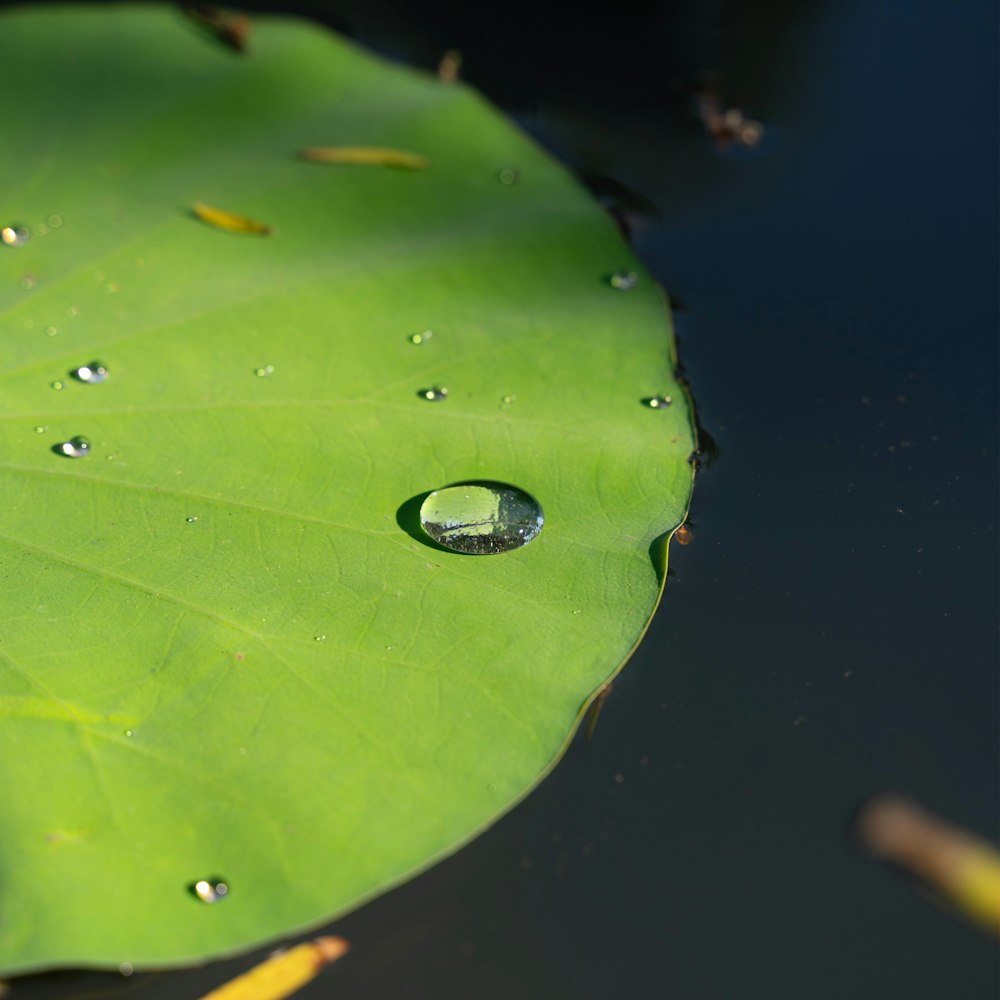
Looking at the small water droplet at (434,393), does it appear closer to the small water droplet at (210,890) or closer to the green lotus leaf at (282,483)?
the green lotus leaf at (282,483)

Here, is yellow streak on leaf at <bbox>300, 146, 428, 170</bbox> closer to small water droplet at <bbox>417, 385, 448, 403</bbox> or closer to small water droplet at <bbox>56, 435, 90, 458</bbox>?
small water droplet at <bbox>417, 385, 448, 403</bbox>

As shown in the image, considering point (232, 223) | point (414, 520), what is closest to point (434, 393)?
point (414, 520)

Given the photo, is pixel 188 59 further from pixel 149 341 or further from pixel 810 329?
pixel 810 329

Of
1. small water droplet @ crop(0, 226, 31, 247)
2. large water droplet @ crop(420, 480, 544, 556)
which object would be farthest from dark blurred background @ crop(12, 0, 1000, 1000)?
small water droplet @ crop(0, 226, 31, 247)

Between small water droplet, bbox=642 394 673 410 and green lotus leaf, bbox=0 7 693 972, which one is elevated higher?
small water droplet, bbox=642 394 673 410

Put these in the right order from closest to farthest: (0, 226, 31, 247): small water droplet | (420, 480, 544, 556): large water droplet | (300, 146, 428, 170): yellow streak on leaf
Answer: (420, 480, 544, 556): large water droplet, (0, 226, 31, 247): small water droplet, (300, 146, 428, 170): yellow streak on leaf

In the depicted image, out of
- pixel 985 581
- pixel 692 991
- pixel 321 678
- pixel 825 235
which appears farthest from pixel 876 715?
pixel 825 235

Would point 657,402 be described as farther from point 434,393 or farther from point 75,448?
point 75,448
